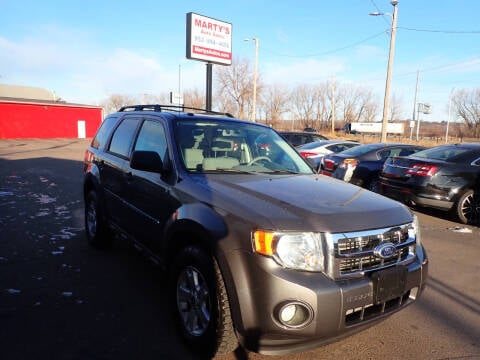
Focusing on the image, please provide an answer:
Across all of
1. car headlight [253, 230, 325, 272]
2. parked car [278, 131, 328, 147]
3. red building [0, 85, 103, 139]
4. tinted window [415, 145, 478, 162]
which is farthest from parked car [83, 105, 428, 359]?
red building [0, 85, 103, 139]

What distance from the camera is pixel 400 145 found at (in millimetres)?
10461

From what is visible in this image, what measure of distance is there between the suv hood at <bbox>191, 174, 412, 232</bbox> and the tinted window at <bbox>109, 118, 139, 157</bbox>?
1.60 metres

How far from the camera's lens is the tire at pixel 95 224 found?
16.8ft

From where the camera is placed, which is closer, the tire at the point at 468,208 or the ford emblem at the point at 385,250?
the ford emblem at the point at 385,250

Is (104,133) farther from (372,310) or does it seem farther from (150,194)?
(372,310)

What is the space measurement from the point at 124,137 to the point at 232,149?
60.0 inches

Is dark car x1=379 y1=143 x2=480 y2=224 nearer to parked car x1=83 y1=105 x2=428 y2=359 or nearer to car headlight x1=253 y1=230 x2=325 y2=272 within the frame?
parked car x1=83 y1=105 x2=428 y2=359

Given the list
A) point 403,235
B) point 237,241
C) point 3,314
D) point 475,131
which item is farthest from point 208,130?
point 475,131

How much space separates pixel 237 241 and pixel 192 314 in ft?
2.91

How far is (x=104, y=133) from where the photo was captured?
539 centimetres

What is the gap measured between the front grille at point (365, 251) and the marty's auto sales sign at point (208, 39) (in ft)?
44.6

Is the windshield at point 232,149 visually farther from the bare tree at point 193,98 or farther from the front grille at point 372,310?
the bare tree at point 193,98

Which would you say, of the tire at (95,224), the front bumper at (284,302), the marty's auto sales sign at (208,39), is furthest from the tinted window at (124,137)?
the marty's auto sales sign at (208,39)

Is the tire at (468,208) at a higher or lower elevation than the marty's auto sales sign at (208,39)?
lower
